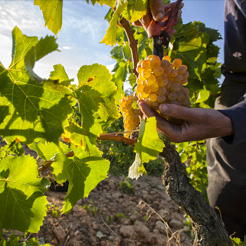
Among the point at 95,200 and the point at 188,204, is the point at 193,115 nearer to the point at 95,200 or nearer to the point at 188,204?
the point at 188,204

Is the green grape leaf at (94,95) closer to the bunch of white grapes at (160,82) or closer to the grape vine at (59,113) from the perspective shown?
the grape vine at (59,113)

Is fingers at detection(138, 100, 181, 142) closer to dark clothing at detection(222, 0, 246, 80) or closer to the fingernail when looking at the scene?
the fingernail

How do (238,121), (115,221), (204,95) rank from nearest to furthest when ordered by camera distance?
(238,121)
(204,95)
(115,221)

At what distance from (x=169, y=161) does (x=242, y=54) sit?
0.94m

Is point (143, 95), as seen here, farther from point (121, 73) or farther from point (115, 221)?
point (115, 221)

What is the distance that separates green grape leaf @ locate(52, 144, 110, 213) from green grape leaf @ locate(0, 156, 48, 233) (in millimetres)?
95

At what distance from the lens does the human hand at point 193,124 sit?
103 centimetres

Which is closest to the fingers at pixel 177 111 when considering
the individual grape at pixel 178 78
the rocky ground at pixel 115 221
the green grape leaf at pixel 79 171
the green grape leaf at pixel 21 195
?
the individual grape at pixel 178 78

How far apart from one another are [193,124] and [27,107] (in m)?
0.70

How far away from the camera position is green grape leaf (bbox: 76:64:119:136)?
100 centimetres

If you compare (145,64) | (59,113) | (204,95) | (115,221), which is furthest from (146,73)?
(115,221)

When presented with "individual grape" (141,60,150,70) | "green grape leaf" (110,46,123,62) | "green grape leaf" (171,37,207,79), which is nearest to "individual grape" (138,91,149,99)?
"individual grape" (141,60,150,70)

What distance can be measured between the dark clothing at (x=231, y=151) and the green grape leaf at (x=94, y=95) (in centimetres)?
83

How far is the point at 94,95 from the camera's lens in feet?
3.51
